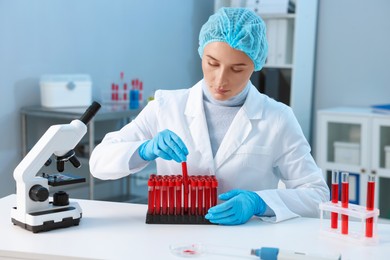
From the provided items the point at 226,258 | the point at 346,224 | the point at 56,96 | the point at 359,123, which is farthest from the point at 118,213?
the point at 359,123

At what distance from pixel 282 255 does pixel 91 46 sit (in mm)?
2558

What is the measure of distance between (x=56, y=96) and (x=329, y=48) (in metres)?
1.92

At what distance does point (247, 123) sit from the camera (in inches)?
69.4

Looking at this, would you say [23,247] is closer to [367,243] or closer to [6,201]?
[6,201]

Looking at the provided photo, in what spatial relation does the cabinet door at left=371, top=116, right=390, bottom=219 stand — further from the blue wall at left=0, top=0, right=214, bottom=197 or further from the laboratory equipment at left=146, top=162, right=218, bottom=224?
the laboratory equipment at left=146, top=162, right=218, bottom=224

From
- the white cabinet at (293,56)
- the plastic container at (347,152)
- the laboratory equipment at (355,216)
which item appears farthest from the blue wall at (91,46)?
the laboratory equipment at (355,216)

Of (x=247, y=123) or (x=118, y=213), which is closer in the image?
(x=118, y=213)

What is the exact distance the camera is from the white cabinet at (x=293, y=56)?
147 inches

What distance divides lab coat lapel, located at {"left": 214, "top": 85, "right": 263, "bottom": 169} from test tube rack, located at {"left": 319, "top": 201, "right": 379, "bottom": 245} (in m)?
0.40

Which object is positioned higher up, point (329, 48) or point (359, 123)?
point (329, 48)

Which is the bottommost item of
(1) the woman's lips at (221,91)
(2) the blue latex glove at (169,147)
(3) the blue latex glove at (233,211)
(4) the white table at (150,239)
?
(4) the white table at (150,239)

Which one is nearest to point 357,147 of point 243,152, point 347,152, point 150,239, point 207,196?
point 347,152

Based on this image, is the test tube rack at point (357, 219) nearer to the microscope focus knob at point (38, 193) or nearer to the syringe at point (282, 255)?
the syringe at point (282, 255)

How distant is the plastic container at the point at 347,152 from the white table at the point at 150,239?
79.0 inches
